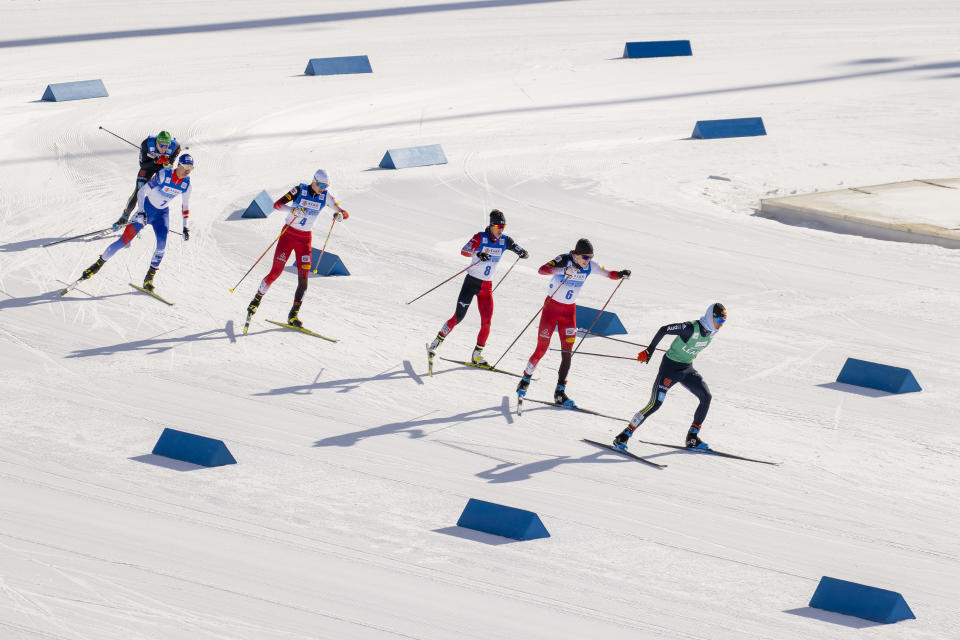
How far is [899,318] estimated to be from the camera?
608 inches

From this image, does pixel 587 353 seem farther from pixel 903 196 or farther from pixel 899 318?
pixel 903 196

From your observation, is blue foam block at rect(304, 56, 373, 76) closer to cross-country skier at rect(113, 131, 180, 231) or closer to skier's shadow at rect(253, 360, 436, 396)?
cross-country skier at rect(113, 131, 180, 231)

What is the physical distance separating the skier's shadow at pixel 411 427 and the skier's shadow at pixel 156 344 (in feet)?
9.96

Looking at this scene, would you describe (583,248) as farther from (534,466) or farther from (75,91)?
(75,91)

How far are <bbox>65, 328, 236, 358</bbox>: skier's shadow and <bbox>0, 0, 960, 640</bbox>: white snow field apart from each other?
0.05 metres

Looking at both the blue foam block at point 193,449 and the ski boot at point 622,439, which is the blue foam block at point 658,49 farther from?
the blue foam block at point 193,449

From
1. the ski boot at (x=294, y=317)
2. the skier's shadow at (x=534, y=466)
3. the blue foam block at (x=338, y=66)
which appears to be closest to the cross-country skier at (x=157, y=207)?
the ski boot at (x=294, y=317)

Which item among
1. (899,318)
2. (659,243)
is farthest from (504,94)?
(899,318)

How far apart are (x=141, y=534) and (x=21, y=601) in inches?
46.9

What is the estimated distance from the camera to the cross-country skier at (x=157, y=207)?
575 inches

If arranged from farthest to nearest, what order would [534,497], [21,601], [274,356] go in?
[274,356] < [534,497] < [21,601]

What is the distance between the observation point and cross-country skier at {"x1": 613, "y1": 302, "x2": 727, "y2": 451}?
36.3 feet

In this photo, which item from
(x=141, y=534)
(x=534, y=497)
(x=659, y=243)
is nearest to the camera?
(x=141, y=534)

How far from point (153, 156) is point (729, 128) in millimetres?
12715
